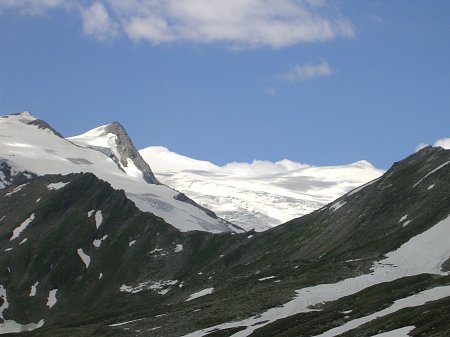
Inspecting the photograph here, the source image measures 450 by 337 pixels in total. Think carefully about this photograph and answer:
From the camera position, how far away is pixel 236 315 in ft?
344

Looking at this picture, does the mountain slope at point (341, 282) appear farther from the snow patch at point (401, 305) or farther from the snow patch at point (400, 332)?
the snow patch at point (400, 332)

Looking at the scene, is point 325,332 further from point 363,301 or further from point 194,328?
point 194,328

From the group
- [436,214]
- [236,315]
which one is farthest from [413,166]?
[236,315]

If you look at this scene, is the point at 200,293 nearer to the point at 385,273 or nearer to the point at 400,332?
the point at 385,273

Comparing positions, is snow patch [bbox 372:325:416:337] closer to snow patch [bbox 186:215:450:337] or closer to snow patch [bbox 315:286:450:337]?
snow patch [bbox 315:286:450:337]

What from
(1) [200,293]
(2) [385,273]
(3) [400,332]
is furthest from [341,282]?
(3) [400,332]

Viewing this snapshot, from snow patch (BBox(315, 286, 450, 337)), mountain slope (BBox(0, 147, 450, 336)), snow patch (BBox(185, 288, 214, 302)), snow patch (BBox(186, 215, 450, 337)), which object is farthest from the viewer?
snow patch (BBox(185, 288, 214, 302))

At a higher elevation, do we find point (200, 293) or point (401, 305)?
point (200, 293)

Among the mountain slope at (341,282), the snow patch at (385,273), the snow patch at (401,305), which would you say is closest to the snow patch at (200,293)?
Result: the mountain slope at (341,282)

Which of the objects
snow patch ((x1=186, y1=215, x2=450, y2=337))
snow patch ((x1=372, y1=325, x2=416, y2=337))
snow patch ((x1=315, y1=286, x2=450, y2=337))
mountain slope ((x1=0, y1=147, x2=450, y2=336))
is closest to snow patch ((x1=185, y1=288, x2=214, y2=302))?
mountain slope ((x1=0, y1=147, x2=450, y2=336))

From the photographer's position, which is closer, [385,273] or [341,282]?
[341,282]

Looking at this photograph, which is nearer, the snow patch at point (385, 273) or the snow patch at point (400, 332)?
the snow patch at point (400, 332)

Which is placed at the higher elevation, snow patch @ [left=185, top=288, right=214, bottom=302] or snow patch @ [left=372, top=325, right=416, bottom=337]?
snow patch @ [left=185, top=288, right=214, bottom=302]

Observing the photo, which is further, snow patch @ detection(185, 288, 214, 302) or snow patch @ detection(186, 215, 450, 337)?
snow patch @ detection(185, 288, 214, 302)
